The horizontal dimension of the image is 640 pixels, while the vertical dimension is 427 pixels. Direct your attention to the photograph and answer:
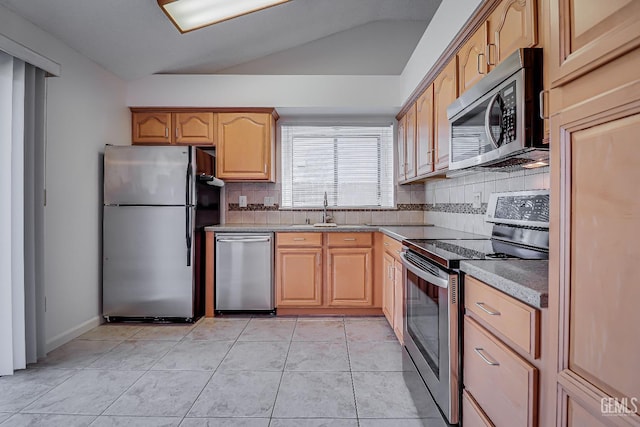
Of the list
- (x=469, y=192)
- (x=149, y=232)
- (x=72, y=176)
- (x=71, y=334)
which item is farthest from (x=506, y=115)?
(x=71, y=334)

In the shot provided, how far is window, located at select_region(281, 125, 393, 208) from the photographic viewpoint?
13.4ft

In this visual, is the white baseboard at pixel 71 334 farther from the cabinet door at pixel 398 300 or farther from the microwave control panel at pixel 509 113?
the microwave control panel at pixel 509 113

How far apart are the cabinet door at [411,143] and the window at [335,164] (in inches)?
22.2

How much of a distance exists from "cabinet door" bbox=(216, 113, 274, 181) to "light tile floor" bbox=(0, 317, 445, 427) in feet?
5.19

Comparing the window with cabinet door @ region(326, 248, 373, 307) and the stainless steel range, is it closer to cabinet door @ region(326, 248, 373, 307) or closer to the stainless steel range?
cabinet door @ region(326, 248, 373, 307)

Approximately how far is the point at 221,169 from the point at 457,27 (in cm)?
248

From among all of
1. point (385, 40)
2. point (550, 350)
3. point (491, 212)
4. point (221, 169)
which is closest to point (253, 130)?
Result: point (221, 169)

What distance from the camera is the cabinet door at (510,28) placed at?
1.42m

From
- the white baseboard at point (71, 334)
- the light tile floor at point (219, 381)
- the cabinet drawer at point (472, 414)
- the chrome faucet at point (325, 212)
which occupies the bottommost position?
the light tile floor at point (219, 381)

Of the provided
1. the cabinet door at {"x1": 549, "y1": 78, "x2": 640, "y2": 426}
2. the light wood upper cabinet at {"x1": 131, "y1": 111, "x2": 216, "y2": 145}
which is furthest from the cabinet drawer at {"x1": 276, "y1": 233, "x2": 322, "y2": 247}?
the cabinet door at {"x1": 549, "y1": 78, "x2": 640, "y2": 426}

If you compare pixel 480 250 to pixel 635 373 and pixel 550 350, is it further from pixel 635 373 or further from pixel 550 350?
pixel 635 373

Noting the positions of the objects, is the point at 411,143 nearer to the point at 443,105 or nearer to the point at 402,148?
the point at 402,148

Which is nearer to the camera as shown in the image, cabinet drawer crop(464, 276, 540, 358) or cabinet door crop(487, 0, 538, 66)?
cabinet drawer crop(464, 276, 540, 358)

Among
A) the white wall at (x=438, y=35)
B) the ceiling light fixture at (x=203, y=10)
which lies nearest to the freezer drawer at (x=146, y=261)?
the ceiling light fixture at (x=203, y=10)
